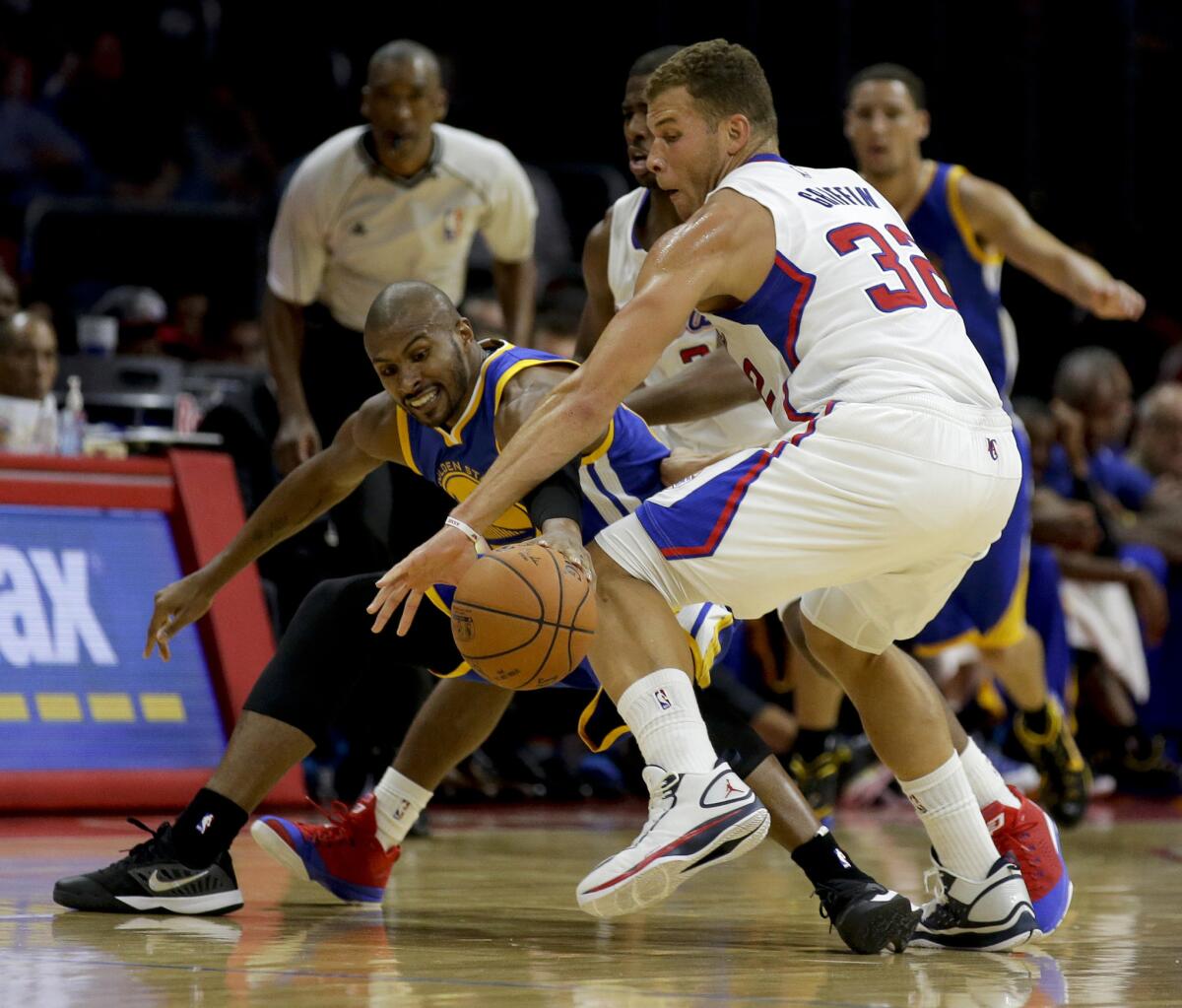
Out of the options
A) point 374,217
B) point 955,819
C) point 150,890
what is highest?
point 374,217

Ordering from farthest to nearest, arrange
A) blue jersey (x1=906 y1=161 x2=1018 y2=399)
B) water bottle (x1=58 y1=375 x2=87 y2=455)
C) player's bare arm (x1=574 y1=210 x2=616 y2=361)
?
1. water bottle (x1=58 y1=375 x2=87 y2=455)
2. blue jersey (x1=906 y1=161 x2=1018 y2=399)
3. player's bare arm (x1=574 y1=210 x2=616 y2=361)

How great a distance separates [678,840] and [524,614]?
48cm

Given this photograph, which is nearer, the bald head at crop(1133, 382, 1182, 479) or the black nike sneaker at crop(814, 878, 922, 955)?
the black nike sneaker at crop(814, 878, 922, 955)

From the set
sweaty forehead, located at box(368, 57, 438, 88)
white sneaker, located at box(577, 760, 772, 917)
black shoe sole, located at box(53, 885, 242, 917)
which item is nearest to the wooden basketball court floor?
black shoe sole, located at box(53, 885, 242, 917)

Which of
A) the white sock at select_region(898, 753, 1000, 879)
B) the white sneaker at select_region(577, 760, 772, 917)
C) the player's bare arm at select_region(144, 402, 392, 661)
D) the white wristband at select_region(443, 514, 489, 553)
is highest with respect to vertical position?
the white wristband at select_region(443, 514, 489, 553)

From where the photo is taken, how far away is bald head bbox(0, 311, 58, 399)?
24.7 feet

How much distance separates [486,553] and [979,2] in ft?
32.3

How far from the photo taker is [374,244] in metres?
7.28

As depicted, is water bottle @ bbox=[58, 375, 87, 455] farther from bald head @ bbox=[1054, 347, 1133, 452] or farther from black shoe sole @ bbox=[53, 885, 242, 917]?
bald head @ bbox=[1054, 347, 1133, 452]

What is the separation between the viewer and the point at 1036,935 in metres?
4.05

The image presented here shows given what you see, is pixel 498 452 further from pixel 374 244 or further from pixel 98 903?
pixel 374 244

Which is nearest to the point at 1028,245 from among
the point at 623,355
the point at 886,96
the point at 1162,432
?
the point at 886,96

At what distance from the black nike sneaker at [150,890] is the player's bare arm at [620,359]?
0.89 metres

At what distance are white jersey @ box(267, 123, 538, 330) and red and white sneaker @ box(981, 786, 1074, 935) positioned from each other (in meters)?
3.61
